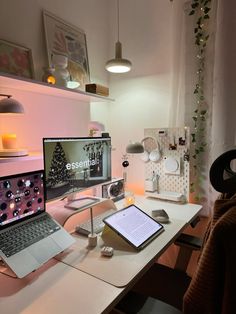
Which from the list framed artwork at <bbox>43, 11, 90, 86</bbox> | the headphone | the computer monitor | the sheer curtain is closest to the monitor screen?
the computer monitor

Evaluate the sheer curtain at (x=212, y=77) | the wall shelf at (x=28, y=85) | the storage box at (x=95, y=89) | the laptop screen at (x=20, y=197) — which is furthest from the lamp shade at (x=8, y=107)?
the sheer curtain at (x=212, y=77)

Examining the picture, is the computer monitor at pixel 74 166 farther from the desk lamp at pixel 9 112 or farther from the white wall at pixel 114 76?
the white wall at pixel 114 76

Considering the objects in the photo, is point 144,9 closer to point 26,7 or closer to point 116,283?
point 26,7

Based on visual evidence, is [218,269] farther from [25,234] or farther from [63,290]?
[25,234]

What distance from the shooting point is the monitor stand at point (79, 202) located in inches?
58.4

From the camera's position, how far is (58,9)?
1.82m

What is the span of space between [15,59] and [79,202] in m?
0.97

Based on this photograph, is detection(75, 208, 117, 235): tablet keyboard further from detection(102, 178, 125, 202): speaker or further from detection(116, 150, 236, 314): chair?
detection(116, 150, 236, 314): chair

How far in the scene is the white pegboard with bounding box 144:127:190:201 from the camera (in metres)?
1.92

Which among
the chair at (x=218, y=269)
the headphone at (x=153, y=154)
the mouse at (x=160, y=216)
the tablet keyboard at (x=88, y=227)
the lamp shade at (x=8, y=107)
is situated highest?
the lamp shade at (x=8, y=107)

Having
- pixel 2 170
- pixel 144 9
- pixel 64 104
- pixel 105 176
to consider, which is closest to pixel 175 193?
pixel 105 176

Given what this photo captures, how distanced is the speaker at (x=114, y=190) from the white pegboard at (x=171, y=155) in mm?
256

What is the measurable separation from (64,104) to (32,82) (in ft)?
1.83

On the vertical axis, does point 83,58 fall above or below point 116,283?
above
